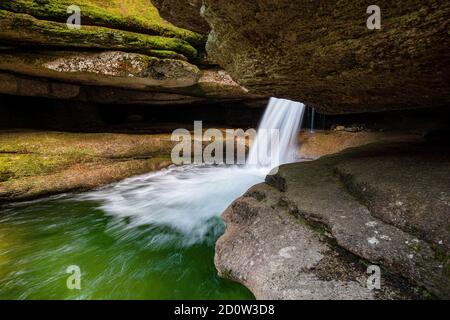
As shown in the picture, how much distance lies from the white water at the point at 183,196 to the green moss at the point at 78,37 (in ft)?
15.2

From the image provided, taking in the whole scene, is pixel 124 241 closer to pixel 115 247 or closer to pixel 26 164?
pixel 115 247

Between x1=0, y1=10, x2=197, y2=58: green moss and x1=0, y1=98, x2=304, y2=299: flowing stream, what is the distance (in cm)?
467

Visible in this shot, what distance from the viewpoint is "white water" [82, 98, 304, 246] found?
6.64m

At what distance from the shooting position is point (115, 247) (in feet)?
18.5

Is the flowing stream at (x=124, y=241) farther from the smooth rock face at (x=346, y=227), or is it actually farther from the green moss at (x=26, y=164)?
the green moss at (x=26, y=164)

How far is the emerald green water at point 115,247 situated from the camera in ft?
13.9

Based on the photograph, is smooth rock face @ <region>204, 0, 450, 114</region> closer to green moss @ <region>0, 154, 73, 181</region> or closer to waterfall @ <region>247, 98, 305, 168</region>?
green moss @ <region>0, 154, 73, 181</region>

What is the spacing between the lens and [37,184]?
8312mm

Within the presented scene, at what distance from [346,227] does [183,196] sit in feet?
18.5

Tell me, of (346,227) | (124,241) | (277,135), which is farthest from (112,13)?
(346,227)

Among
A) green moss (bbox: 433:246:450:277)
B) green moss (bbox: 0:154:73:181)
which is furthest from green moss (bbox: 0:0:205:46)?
green moss (bbox: 433:246:450:277)
